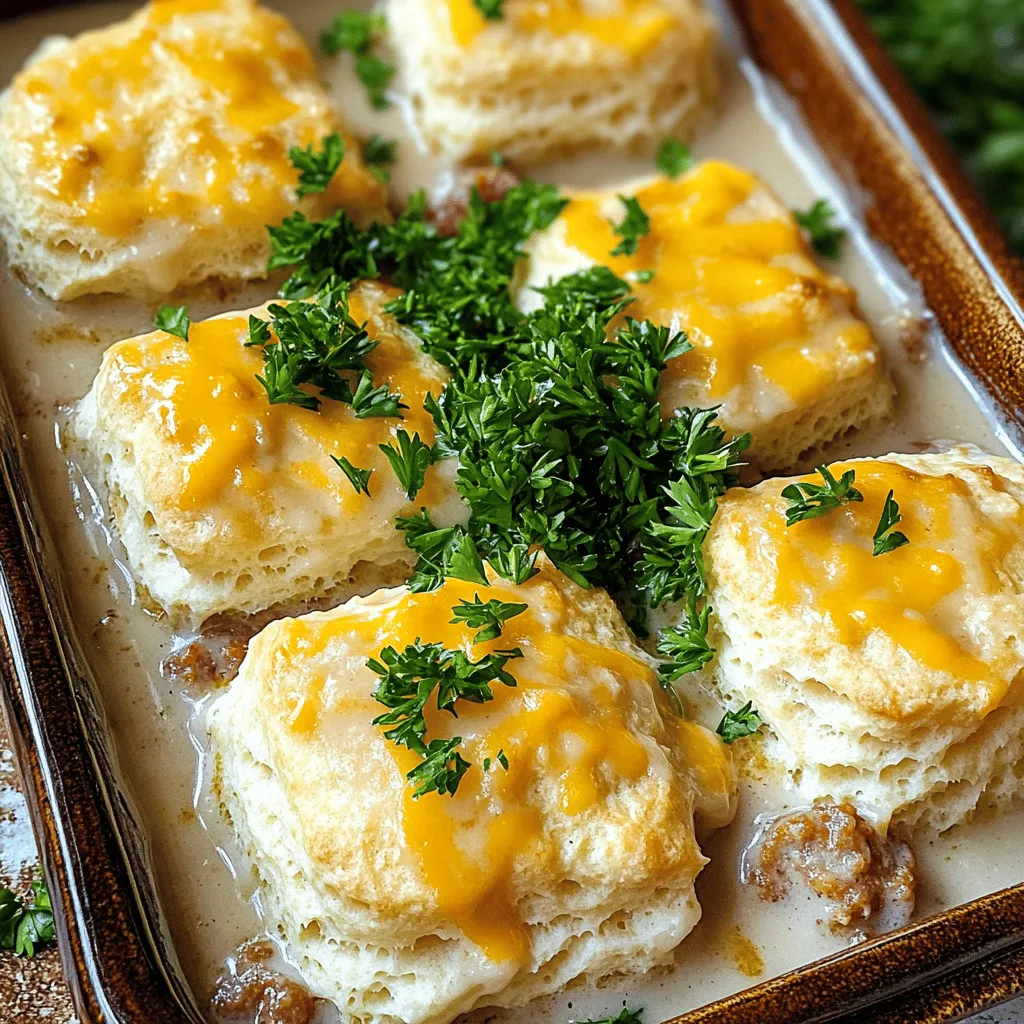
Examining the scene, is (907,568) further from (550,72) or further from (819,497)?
(550,72)

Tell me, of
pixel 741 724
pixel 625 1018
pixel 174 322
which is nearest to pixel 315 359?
pixel 174 322

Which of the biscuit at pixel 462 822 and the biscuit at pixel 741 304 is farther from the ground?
the biscuit at pixel 741 304

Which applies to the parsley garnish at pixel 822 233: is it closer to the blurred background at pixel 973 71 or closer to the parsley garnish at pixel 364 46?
the blurred background at pixel 973 71

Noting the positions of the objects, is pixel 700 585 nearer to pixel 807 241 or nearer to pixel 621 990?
pixel 621 990

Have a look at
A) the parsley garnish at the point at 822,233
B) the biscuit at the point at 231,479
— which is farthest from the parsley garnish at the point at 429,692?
the parsley garnish at the point at 822,233

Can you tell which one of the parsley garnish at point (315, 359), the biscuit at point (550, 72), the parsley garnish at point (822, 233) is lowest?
the parsley garnish at point (822, 233)

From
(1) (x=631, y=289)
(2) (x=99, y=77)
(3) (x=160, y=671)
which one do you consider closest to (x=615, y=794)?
(3) (x=160, y=671)
